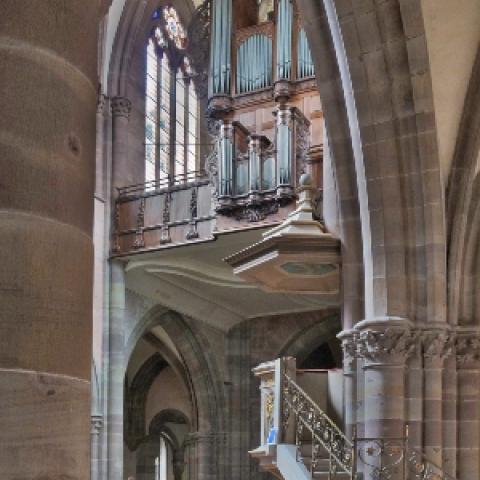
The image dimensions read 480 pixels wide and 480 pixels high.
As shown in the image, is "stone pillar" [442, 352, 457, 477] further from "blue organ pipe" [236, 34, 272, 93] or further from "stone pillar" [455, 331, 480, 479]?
"blue organ pipe" [236, 34, 272, 93]

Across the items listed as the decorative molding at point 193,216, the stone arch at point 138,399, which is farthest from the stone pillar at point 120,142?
the stone arch at point 138,399

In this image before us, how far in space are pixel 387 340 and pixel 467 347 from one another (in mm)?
1189

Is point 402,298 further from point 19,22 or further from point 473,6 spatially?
point 19,22

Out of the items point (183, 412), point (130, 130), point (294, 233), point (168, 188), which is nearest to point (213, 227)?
point (168, 188)

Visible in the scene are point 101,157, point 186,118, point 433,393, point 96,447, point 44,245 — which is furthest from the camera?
point 186,118

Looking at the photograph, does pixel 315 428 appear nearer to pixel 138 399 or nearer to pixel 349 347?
pixel 349 347

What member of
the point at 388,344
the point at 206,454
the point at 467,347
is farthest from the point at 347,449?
the point at 206,454

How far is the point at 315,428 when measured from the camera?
1080 centimetres

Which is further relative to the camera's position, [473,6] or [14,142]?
[473,6]

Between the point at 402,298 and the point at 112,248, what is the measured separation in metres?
9.74

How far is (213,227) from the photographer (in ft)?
60.3

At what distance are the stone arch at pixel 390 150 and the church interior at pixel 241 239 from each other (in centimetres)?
2

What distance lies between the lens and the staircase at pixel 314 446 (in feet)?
32.8

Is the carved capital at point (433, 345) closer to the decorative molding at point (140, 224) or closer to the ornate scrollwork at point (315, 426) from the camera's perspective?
the ornate scrollwork at point (315, 426)
